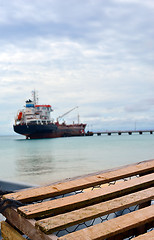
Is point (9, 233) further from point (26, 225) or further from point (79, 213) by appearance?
point (79, 213)

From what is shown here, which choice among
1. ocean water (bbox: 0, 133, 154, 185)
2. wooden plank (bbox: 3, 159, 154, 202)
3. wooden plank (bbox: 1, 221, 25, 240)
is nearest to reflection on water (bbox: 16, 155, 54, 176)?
ocean water (bbox: 0, 133, 154, 185)

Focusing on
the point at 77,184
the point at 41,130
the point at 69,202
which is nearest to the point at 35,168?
the point at 77,184

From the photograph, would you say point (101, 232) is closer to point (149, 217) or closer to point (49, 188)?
point (149, 217)

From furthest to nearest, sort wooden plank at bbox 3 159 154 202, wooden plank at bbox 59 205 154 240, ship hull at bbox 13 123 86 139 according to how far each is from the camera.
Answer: ship hull at bbox 13 123 86 139 < wooden plank at bbox 3 159 154 202 < wooden plank at bbox 59 205 154 240

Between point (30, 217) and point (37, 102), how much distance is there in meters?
89.6

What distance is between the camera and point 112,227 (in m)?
2.05

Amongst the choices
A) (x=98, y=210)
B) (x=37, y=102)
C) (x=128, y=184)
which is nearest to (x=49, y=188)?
(x=98, y=210)

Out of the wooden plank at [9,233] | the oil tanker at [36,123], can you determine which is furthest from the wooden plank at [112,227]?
the oil tanker at [36,123]

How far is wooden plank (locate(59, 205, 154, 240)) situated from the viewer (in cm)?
192

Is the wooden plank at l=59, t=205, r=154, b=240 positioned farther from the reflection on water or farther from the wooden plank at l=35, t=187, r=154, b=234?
the reflection on water

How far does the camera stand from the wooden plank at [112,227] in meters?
1.92

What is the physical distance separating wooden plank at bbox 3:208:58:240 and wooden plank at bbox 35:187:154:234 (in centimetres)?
6

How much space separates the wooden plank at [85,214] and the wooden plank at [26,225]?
63mm

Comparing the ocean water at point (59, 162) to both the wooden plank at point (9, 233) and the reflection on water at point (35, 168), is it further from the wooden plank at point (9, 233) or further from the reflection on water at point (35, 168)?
the wooden plank at point (9, 233)
